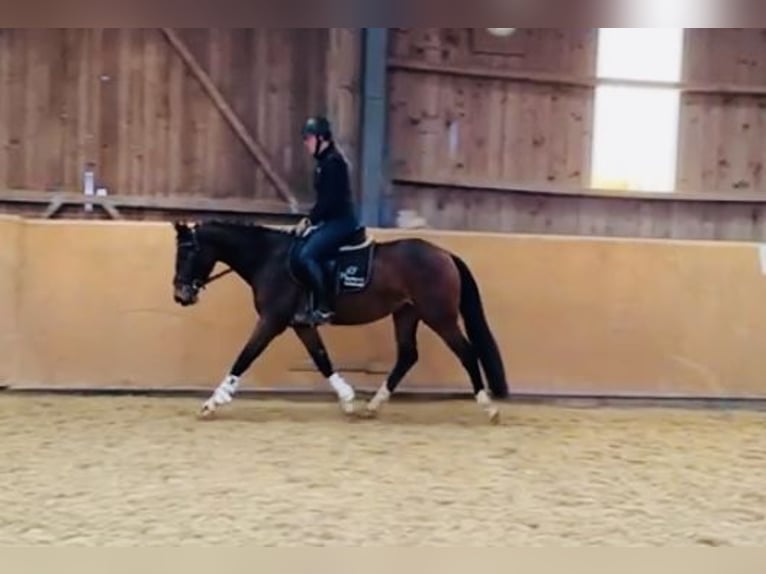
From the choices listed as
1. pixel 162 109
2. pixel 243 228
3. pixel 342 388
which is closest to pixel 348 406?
pixel 342 388

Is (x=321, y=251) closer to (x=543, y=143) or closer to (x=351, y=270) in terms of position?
(x=351, y=270)

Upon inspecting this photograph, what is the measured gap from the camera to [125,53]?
870 centimetres

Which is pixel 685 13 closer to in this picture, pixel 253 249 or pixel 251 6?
pixel 251 6

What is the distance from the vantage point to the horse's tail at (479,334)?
20.1ft

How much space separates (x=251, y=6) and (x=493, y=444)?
188 inches

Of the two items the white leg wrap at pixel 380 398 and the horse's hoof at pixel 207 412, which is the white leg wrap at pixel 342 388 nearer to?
the white leg wrap at pixel 380 398

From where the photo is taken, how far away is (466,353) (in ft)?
19.9

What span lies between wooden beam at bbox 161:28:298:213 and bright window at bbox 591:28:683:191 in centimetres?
288

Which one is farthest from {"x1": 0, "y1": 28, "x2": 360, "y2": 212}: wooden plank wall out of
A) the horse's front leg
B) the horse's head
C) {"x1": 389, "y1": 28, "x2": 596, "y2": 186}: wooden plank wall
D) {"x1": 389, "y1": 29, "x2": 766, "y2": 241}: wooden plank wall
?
the horse's front leg

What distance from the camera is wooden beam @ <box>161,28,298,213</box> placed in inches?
341

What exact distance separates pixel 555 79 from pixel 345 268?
3926 mm

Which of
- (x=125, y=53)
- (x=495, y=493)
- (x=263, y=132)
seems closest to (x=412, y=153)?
(x=263, y=132)

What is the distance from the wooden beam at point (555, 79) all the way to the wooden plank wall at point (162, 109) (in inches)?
24.0

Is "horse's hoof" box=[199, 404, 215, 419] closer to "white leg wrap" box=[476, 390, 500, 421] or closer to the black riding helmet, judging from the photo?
"white leg wrap" box=[476, 390, 500, 421]
